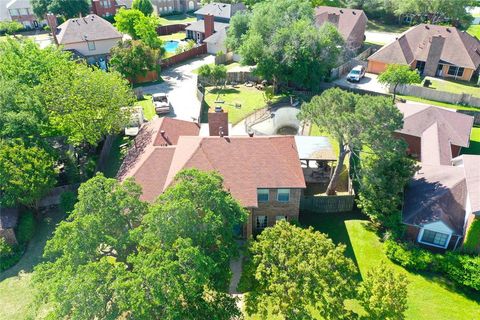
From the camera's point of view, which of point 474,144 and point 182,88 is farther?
point 182,88

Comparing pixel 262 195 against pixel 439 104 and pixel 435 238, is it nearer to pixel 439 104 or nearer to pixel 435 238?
pixel 435 238

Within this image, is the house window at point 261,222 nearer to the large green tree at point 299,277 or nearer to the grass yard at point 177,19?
the large green tree at point 299,277

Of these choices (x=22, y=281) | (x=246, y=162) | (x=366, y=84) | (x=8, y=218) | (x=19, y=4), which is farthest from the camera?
(x=19, y=4)

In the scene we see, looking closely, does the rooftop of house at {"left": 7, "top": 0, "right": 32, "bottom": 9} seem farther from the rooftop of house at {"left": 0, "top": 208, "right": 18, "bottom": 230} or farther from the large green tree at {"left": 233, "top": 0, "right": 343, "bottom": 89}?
the rooftop of house at {"left": 0, "top": 208, "right": 18, "bottom": 230}

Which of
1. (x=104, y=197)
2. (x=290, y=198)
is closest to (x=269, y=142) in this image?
(x=290, y=198)

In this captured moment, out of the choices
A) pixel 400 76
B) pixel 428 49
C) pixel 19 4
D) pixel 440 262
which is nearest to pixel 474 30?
pixel 428 49

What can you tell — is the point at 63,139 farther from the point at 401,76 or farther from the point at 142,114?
the point at 401,76
